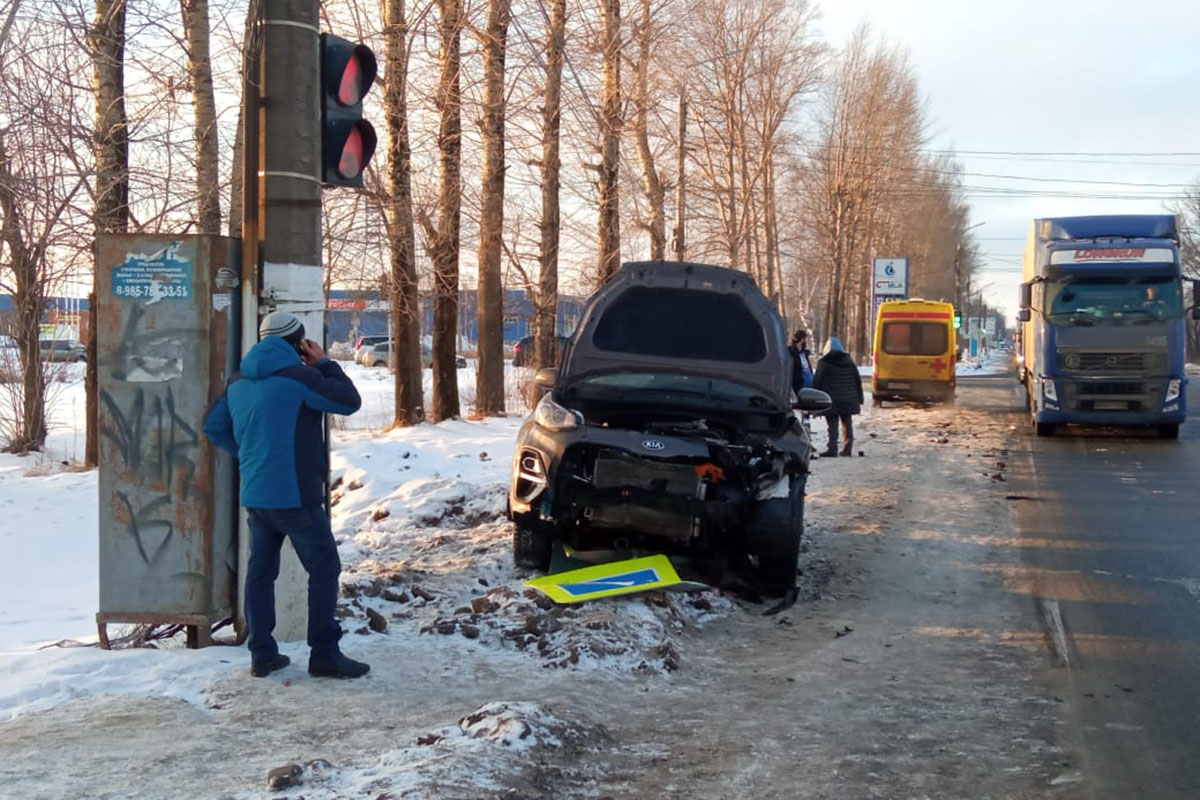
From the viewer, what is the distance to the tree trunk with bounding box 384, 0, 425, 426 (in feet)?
53.9

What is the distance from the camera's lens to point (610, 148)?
20.7 meters

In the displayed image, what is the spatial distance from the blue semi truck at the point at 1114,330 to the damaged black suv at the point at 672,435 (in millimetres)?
12175

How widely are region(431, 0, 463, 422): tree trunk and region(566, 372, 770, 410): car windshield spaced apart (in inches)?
395

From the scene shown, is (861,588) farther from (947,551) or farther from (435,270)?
(435,270)

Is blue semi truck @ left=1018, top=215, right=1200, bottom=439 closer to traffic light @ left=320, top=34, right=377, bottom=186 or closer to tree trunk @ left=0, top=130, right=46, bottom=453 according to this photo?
traffic light @ left=320, top=34, right=377, bottom=186

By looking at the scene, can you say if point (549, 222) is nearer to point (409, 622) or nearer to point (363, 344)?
point (409, 622)

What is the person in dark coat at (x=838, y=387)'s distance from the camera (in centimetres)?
1639

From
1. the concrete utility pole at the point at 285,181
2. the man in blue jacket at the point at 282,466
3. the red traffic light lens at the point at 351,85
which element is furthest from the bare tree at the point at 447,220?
the man in blue jacket at the point at 282,466

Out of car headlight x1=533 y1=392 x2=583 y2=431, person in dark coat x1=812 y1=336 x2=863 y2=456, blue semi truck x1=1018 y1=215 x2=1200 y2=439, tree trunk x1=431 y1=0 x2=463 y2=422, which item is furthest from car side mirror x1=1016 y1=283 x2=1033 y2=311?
car headlight x1=533 y1=392 x2=583 y2=431

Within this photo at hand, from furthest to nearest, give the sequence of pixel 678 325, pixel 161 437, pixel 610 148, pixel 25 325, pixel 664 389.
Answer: pixel 610 148 < pixel 25 325 < pixel 678 325 < pixel 664 389 < pixel 161 437

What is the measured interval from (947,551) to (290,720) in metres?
6.46

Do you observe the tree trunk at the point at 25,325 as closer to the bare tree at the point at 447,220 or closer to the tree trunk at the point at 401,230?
the tree trunk at the point at 401,230

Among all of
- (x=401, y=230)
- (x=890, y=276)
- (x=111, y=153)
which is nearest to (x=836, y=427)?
(x=401, y=230)

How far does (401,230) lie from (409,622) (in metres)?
12.0
